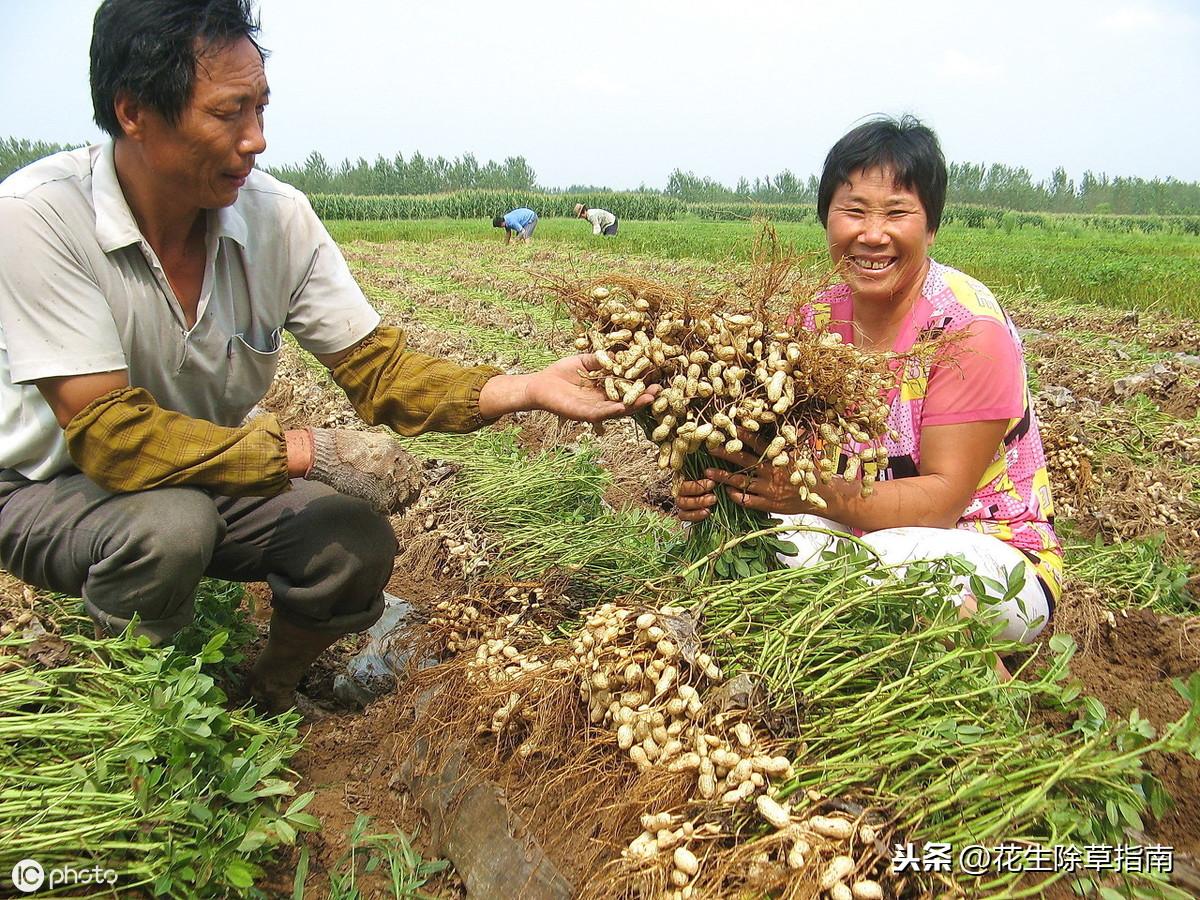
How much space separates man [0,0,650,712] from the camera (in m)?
1.98

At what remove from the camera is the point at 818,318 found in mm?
2045

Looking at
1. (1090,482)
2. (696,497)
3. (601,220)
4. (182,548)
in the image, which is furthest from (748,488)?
(601,220)

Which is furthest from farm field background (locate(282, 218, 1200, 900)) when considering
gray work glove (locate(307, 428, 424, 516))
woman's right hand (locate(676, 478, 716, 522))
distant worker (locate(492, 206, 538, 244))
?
distant worker (locate(492, 206, 538, 244))

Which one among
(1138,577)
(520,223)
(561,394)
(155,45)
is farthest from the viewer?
(520,223)

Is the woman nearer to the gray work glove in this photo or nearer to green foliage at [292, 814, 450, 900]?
the gray work glove

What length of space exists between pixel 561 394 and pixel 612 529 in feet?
3.21

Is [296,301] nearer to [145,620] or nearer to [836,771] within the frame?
[145,620]

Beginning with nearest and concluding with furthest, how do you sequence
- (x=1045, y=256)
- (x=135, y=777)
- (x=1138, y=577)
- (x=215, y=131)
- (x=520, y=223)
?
1. (x=135, y=777)
2. (x=215, y=131)
3. (x=1138, y=577)
4. (x=1045, y=256)
5. (x=520, y=223)

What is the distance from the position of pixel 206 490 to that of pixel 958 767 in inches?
75.6

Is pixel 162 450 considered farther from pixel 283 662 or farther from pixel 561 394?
pixel 561 394

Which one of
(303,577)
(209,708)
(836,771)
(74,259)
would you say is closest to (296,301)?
(74,259)

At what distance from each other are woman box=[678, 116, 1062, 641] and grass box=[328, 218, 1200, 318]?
623 mm

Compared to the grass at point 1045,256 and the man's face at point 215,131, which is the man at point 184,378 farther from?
the grass at point 1045,256

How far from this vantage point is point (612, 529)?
9.85 feet
